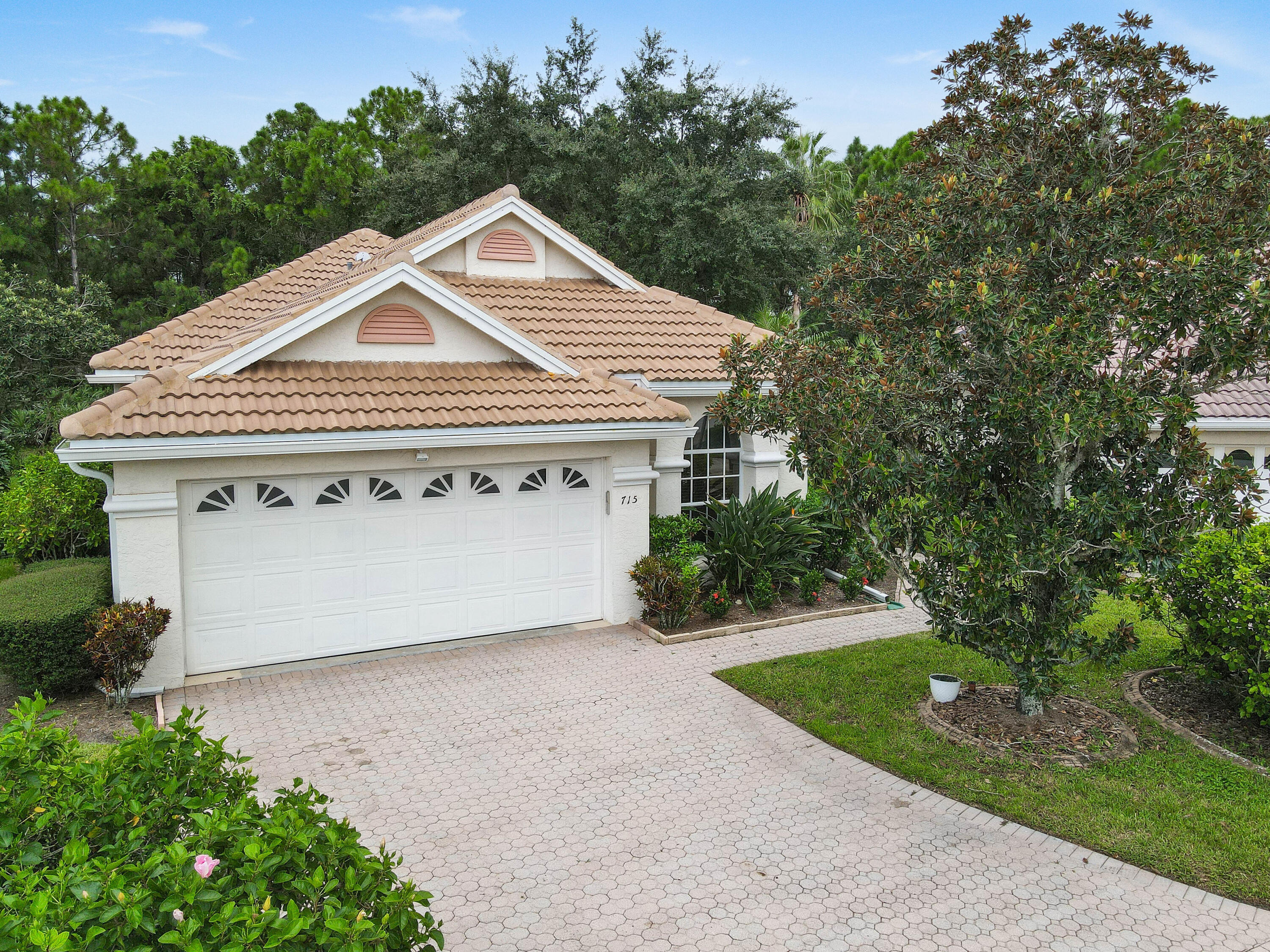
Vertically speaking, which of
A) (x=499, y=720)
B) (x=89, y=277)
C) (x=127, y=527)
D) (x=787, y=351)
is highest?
(x=89, y=277)

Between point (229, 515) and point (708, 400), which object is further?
point (708, 400)

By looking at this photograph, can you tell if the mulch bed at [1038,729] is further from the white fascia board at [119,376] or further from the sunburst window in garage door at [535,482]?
the white fascia board at [119,376]

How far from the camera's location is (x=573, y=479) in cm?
1138

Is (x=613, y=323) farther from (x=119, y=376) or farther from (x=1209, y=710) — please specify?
(x=1209, y=710)

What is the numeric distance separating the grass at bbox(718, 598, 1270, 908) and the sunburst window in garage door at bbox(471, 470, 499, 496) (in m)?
3.50

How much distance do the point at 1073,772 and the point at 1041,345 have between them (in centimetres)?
359

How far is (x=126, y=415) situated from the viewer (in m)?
8.95

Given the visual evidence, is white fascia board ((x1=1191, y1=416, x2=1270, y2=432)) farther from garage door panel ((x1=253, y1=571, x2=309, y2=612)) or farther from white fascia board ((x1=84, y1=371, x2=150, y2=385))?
white fascia board ((x1=84, y1=371, x2=150, y2=385))

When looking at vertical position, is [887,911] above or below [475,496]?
below

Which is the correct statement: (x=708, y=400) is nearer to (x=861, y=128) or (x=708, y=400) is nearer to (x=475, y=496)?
(x=475, y=496)

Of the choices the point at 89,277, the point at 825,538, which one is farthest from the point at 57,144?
the point at 825,538

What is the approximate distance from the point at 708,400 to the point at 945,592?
254 inches

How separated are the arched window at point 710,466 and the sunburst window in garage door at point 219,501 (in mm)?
6474

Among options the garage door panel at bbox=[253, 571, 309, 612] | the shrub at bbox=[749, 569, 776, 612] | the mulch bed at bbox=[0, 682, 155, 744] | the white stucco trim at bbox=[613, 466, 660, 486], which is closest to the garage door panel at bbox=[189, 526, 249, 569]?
the garage door panel at bbox=[253, 571, 309, 612]
